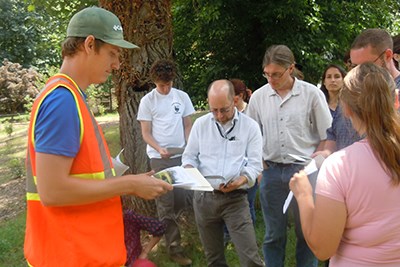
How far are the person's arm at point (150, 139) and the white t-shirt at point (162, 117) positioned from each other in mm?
46

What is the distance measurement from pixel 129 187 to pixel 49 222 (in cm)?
38

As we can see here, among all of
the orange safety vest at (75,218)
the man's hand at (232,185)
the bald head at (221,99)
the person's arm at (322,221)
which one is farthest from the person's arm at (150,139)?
the person's arm at (322,221)

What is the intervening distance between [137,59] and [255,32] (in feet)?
12.1

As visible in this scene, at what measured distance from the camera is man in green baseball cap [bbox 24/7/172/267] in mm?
1778

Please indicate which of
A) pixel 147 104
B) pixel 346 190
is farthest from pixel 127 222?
pixel 346 190

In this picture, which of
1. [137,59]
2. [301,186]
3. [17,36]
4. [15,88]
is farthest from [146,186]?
[17,36]

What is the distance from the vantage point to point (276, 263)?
13.1 ft

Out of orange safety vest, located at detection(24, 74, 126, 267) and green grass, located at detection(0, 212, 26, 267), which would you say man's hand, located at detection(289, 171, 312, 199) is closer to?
orange safety vest, located at detection(24, 74, 126, 267)

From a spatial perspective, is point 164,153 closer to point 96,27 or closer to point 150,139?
point 150,139

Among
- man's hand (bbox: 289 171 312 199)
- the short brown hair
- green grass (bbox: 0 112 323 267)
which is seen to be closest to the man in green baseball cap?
man's hand (bbox: 289 171 312 199)

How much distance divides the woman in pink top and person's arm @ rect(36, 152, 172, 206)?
86 cm

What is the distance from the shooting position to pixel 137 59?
16.3ft

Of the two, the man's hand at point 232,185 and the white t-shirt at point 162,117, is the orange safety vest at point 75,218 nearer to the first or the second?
the man's hand at point 232,185

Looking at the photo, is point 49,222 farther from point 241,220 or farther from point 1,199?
point 1,199
